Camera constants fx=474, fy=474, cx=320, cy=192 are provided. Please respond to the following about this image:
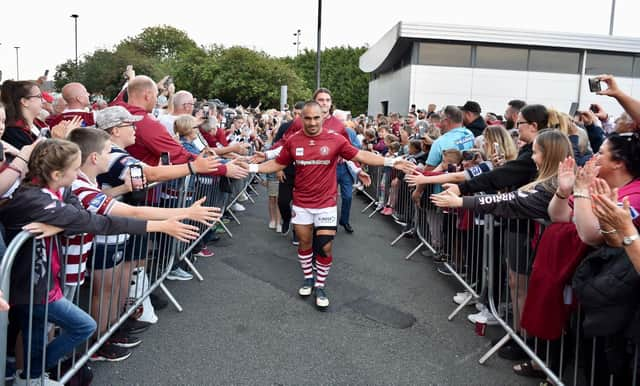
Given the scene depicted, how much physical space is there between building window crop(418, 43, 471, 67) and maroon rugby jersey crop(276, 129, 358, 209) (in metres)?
23.9

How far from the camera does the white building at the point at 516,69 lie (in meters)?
26.9

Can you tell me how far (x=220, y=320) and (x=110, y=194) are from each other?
1.59 meters

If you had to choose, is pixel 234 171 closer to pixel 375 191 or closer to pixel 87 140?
pixel 87 140

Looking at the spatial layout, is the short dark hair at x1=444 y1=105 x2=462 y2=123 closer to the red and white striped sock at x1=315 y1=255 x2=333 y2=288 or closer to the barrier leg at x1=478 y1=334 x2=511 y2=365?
the red and white striped sock at x1=315 y1=255 x2=333 y2=288

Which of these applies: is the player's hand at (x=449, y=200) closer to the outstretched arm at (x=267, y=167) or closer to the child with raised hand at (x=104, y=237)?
the child with raised hand at (x=104, y=237)

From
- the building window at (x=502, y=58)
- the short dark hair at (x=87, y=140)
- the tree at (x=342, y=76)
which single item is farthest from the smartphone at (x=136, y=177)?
the tree at (x=342, y=76)

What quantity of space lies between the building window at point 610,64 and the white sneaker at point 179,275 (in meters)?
29.3

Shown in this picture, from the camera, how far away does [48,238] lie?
266 centimetres

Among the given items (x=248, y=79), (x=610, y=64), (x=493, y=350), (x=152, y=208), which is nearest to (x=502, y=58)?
(x=610, y=64)

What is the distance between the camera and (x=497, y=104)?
27.9 m

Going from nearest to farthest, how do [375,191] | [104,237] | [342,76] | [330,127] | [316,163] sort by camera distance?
[104,237] → [316,163] → [330,127] → [375,191] → [342,76]

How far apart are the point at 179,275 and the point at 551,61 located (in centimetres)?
2824

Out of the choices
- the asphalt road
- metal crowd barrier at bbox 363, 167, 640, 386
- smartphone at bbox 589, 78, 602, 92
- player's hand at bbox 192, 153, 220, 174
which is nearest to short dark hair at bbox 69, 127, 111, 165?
player's hand at bbox 192, 153, 220, 174

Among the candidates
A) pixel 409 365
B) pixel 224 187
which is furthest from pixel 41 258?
pixel 224 187
